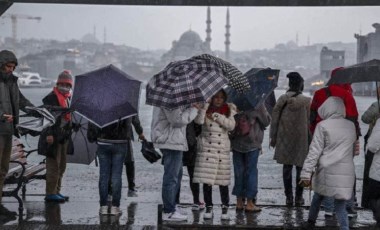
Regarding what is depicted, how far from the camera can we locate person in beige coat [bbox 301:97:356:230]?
17.6 feet

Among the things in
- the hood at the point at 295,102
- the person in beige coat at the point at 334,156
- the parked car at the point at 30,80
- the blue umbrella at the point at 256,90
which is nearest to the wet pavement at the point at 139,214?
the person in beige coat at the point at 334,156

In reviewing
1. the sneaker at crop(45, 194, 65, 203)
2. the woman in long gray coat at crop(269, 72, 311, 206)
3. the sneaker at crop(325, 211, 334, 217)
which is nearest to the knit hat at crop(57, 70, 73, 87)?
Result: the sneaker at crop(45, 194, 65, 203)

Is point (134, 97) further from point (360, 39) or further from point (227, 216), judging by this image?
point (360, 39)

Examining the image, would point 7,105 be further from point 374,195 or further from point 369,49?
point 369,49

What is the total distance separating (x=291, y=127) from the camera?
6.90 m

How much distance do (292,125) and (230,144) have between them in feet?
2.95

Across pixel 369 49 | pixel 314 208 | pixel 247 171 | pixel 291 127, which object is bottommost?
pixel 314 208

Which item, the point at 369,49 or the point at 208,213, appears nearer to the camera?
the point at 208,213

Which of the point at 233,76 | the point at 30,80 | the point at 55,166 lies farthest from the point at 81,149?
the point at 30,80

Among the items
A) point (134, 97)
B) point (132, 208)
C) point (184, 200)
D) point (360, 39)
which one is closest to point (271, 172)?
point (184, 200)

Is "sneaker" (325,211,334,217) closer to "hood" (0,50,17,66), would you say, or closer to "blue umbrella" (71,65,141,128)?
"blue umbrella" (71,65,141,128)

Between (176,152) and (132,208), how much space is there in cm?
120

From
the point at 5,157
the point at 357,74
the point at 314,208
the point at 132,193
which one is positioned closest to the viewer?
the point at 357,74

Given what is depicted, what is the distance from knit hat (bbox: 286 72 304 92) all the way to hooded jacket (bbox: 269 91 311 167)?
63 mm
